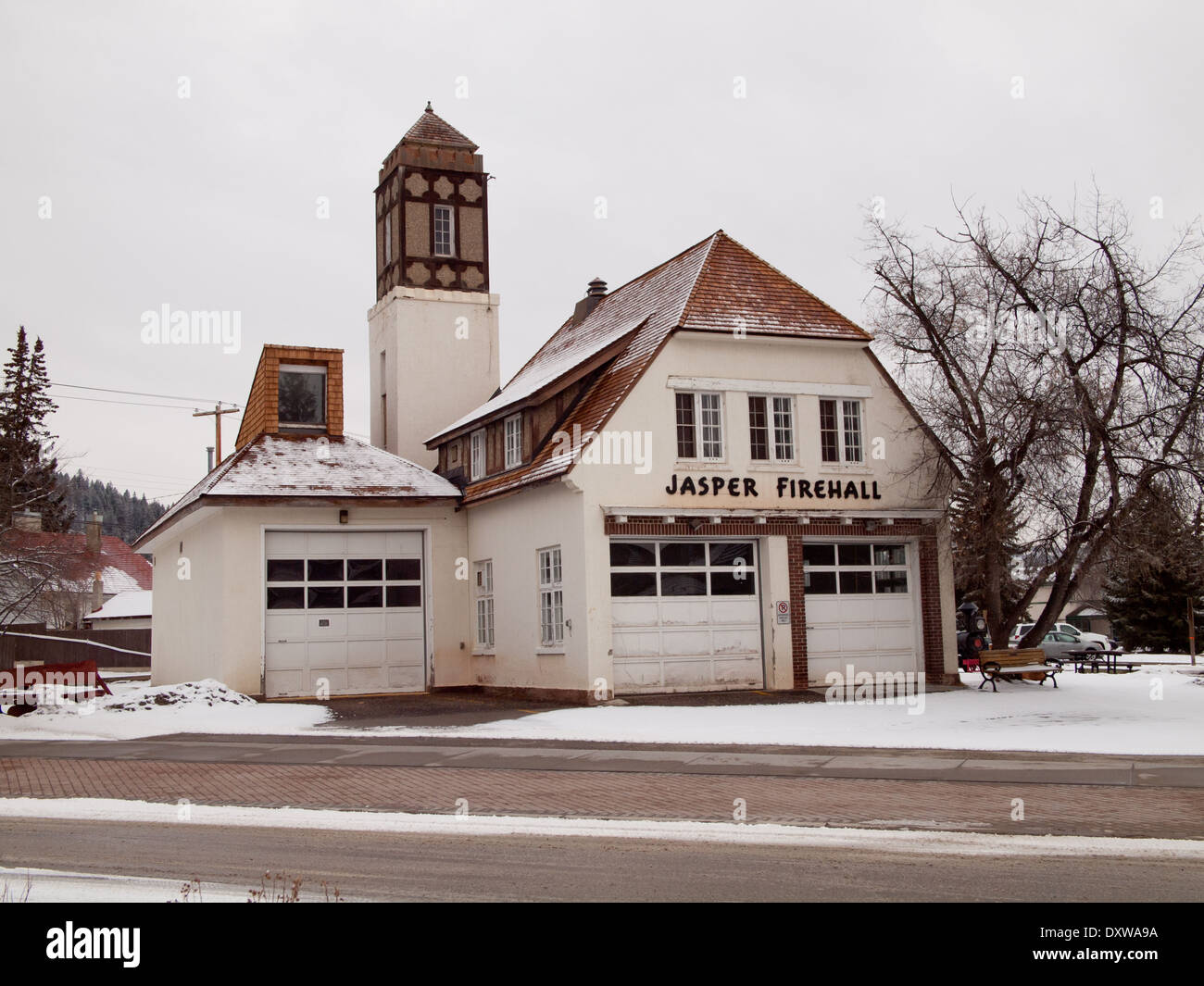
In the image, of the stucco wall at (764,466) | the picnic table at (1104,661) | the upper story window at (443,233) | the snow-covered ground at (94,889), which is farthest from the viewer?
the upper story window at (443,233)

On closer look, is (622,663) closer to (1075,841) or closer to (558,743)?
(558,743)

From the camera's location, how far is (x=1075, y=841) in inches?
359

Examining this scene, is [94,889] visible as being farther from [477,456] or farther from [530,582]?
[477,456]

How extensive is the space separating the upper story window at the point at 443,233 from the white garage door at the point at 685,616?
1615 cm

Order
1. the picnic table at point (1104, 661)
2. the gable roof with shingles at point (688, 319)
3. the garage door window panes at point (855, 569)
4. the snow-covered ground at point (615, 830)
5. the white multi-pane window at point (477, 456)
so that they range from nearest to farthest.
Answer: the snow-covered ground at point (615, 830) → the gable roof with shingles at point (688, 319) → the garage door window panes at point (855, 569) → the white multi-pane window at point (477, 456) → the picnic table at point (1104, 661)

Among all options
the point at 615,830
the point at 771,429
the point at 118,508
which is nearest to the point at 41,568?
the point at 771,429

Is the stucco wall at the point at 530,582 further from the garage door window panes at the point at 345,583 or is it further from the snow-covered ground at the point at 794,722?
the snow-covered ground at the point at 794,722

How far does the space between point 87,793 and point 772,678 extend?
1275 centimetres

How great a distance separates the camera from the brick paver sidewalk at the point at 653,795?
1016 cm

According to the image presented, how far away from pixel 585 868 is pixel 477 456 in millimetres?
20321

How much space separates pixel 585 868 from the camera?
27.2 ft

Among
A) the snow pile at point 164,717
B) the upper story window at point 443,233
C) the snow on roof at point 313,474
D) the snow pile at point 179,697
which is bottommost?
the snow pile at point 164,717

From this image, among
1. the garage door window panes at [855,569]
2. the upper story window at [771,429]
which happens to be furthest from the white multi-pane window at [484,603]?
the garage door window panes at [855,569]

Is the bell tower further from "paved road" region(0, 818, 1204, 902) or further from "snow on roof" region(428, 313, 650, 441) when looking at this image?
"paved road" region(0, 818, 1204, 902)
